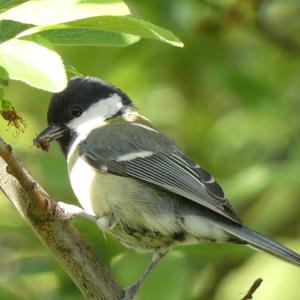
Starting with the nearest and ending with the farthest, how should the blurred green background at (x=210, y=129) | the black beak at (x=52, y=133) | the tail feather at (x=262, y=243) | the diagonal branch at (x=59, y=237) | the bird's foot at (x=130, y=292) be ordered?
the diagonal branch at (x=59, y=237) → the bird's foot at (x=130, y=292) → the tail feather at (x=262, y=243) → the blurred green background at (x=210, y=129) → the black beak at (x=52, y=133)

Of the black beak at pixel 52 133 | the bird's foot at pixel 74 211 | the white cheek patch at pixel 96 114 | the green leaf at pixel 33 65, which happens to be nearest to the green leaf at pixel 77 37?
the green leaf at pixel 33 65

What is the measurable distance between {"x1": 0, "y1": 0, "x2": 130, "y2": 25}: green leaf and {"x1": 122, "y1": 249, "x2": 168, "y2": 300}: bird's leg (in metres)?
0.90

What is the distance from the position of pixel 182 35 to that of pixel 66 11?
2.21 meters

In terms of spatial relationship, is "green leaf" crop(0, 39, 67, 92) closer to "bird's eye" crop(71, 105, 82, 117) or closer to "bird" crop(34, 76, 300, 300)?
"bird" crop(34, 76, 300, 300)

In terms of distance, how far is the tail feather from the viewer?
2369 millimetres

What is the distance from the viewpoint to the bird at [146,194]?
259cm

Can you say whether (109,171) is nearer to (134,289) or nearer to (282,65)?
(134,289)

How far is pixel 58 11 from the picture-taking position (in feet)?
4.70

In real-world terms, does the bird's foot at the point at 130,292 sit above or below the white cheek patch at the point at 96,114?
below

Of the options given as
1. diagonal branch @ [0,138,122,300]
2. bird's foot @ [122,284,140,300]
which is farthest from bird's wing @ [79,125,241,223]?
diagonal branch @ [0,138,122,300]

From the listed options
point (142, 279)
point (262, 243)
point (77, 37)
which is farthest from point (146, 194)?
point (77, 37)

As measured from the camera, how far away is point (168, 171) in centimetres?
276

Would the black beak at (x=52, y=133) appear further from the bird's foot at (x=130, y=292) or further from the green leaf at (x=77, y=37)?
the green leaf at (x=77, y=37)

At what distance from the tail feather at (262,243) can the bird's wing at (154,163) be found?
1.4 inches
